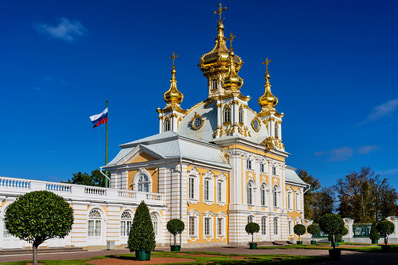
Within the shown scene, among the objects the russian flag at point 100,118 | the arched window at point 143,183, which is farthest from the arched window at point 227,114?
the russian flag at point 100,118

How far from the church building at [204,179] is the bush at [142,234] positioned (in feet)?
24.3

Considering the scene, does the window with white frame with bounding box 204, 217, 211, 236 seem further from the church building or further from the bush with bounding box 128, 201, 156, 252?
the bush with bounding box 128, 201, 156, 252

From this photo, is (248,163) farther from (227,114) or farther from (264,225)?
(264,225)

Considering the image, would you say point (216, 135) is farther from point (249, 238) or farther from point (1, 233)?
point (1, 233)

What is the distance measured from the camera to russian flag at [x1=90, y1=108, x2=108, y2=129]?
41.4m

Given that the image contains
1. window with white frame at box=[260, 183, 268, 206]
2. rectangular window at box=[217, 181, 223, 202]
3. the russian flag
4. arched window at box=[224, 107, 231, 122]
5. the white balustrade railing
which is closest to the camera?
the white balustrade railing

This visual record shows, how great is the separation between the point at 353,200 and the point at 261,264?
160 feet

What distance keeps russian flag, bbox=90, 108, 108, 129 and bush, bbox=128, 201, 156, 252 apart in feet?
63.2

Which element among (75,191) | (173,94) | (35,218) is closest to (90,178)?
(173,94)

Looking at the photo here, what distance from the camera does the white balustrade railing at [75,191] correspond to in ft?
87.2

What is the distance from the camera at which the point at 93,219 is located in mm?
30859

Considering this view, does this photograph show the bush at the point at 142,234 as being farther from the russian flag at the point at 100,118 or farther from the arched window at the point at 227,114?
the arched window at the point at 227,114

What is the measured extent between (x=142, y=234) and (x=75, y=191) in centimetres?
879

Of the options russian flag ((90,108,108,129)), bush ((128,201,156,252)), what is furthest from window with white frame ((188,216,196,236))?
bush ((128,201,156,252))
